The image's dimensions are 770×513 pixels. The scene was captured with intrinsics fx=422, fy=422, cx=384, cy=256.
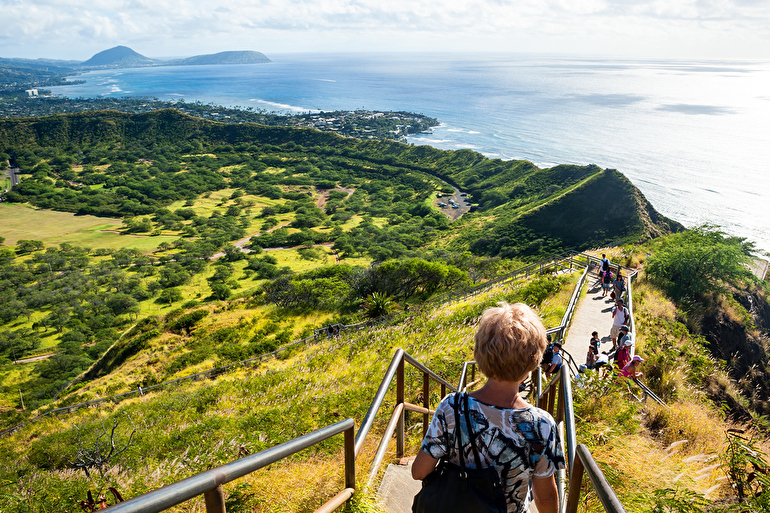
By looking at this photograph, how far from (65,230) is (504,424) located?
273ft

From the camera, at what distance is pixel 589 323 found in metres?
12.0

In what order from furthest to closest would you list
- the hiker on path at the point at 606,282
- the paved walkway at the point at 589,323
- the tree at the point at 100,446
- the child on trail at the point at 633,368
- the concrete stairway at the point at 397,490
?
1. the hiker on path at the point at 606,282
2. the paved walkway at the point at 589,323
3. the child on trail at the point at 633,368
4. the tree at the point at 100,446
5. the concrete stairway at the point at 397,490

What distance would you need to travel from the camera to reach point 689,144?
86375 millimetres

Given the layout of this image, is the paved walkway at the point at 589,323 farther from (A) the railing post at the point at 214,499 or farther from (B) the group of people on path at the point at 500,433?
(A) the railing post at the point at 214,499

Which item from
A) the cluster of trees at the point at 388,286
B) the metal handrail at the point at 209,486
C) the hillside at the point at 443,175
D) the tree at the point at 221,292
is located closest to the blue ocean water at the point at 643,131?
the hillside at the point at 443,175

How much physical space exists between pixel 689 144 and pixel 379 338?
321 ft

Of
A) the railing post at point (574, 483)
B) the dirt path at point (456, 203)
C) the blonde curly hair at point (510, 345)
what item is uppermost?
the blonde curly hair at point (510, 345)

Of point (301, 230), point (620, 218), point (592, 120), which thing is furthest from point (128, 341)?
point (592, 120)

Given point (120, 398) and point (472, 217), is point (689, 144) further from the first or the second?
point (120, 398)

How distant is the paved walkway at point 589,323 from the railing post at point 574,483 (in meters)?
8.13

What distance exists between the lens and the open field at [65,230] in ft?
203

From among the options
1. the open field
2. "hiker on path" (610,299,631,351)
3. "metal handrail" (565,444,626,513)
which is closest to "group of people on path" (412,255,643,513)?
"metal handrail" (565,444,626,513)

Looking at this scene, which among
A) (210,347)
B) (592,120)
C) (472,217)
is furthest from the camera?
(592,120)

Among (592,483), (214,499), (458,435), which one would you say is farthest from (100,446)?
(592,483)
